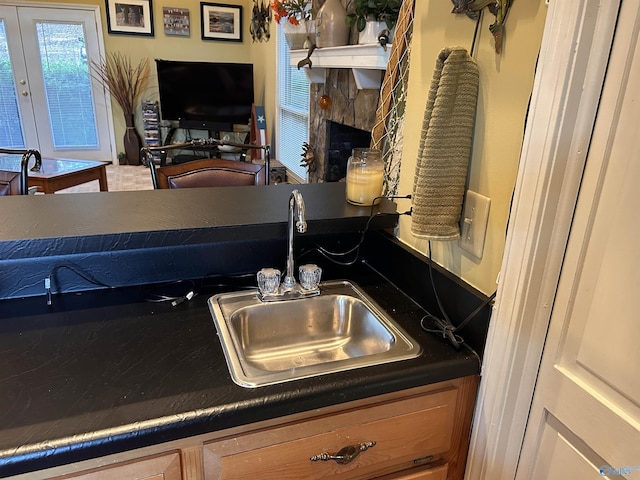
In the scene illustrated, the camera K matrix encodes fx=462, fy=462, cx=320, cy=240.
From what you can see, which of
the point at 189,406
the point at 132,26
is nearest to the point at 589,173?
the point at 189,406

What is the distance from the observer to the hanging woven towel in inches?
36.6

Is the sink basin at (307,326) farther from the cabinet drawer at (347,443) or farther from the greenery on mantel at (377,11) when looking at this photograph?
the greenery on mantel at (377,11)

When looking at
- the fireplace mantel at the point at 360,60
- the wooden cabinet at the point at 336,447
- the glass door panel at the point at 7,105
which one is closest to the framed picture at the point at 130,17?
the glass door panel at the point at 7,105

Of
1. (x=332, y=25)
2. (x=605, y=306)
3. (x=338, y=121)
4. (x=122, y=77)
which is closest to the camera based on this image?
(x=605, y=306)

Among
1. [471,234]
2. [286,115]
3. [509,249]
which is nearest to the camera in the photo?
[509,249]

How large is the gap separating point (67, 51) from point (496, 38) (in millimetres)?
5567

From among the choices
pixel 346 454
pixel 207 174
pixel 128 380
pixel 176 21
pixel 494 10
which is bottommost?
pixel 346 454

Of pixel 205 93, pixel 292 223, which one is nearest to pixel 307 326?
pixel 292 223

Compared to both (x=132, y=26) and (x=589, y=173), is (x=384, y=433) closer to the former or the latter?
(x=589, y=173)

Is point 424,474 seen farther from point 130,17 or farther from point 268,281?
point 130,17

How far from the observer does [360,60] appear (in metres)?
2.01

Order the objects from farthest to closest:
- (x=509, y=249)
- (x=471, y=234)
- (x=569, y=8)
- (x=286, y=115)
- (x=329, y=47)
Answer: (x=286, y=115) → (x=329, y=47) → (x=471, y=234) → (x=509, y=249) → (x=569, y=8)

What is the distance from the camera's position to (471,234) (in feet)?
3.33

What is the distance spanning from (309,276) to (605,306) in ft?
2.26
